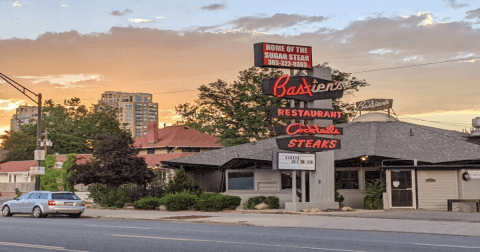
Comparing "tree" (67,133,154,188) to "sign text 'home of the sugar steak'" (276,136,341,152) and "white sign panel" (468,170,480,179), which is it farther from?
"white sign panel" (468,170,480,179)

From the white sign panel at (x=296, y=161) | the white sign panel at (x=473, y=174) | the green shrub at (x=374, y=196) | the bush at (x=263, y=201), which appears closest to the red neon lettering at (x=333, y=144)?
the white sign panel at (x=296, y=161)

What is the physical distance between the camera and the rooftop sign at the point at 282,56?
35938mm

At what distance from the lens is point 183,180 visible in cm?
4300

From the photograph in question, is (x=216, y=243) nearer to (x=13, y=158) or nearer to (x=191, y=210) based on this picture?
(x=191, y=210)


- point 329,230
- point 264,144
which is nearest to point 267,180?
point 264,144

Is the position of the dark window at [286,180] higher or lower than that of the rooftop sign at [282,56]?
lower

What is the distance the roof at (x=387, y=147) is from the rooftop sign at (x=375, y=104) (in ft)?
5.01

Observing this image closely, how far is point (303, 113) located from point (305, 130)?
96 centimetres

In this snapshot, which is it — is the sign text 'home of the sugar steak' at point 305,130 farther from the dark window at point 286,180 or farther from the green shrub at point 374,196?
the dark window at point 286,180

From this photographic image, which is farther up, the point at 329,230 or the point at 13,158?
the point at 13,158

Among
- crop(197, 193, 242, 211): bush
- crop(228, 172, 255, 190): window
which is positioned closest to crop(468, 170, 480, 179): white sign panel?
crop(197, 193, 242, 211): bush

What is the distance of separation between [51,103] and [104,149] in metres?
80.5

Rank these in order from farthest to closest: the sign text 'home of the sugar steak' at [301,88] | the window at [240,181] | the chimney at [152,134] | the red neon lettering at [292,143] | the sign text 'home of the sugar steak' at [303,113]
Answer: the chimney at [152,134]
the window at [240,181]
the red neon lettering at [292,143]
the sign text 'home of the sugar steak' at [301,88]
the sign text 'home of the sugar steak' at [303,113]

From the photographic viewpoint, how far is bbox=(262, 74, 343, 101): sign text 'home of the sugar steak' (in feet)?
116
